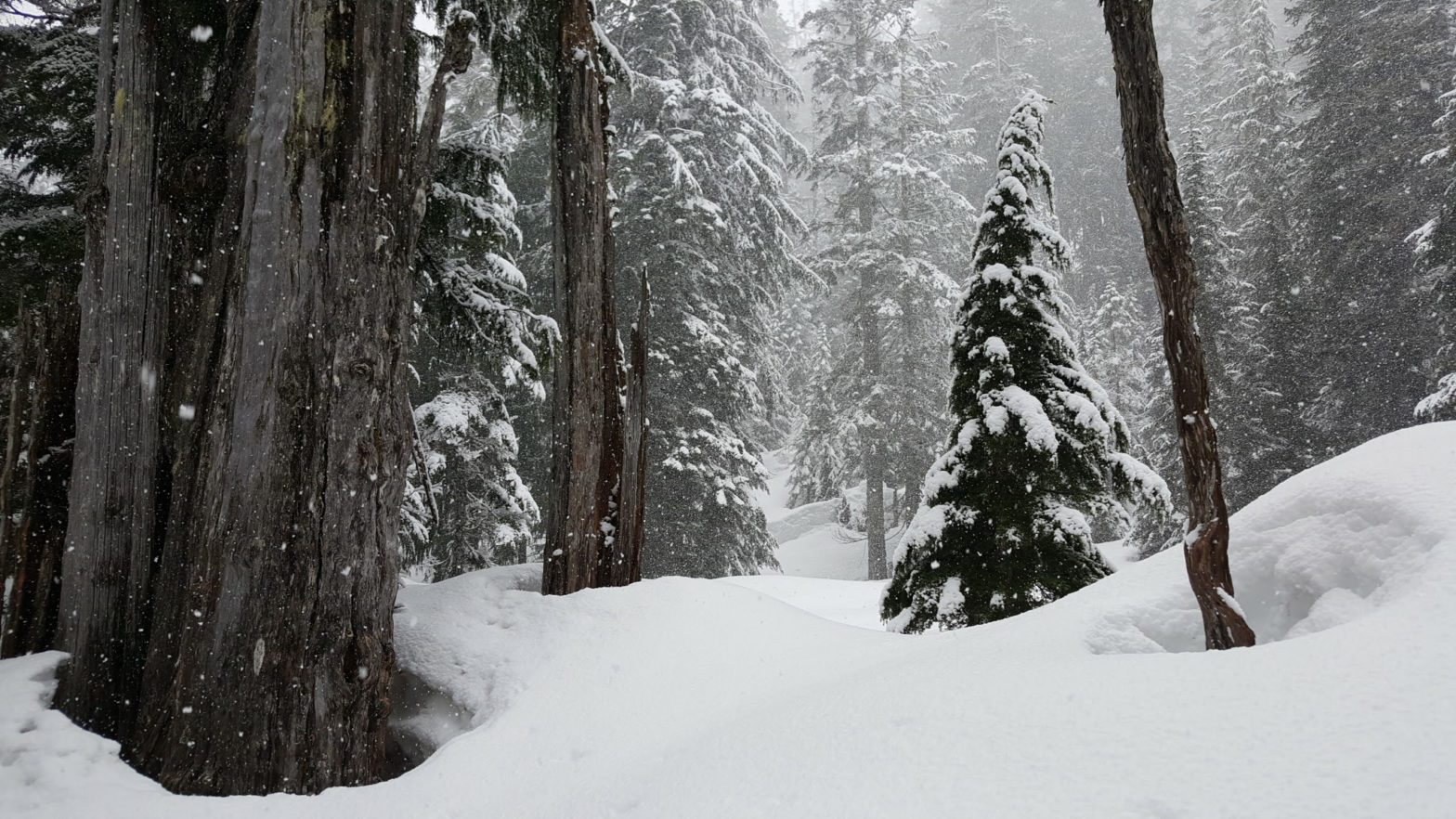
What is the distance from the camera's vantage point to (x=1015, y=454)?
6680 mm

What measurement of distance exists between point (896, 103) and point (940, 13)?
32758 millimetres

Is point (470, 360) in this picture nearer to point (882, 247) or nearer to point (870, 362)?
point (870, 362)

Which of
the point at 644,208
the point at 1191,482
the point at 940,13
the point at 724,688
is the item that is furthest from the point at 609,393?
the point at 940,13

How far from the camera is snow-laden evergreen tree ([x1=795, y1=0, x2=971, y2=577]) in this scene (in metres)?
22.7

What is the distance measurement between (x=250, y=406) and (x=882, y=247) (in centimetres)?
2145

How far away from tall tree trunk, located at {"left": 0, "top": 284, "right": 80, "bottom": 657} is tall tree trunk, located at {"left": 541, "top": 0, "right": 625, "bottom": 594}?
9.66 feet

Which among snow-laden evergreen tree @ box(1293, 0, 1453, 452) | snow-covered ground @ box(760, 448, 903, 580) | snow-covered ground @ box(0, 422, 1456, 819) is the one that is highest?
snow-laden evergreen tree @ box(1293, 0, 1453, 452)

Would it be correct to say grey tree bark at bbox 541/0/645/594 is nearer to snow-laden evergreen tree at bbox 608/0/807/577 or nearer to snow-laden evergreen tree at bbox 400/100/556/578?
snow-laden evergreen tree at bbox 400/100/556/578

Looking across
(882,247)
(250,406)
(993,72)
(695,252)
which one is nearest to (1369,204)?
(882,247)

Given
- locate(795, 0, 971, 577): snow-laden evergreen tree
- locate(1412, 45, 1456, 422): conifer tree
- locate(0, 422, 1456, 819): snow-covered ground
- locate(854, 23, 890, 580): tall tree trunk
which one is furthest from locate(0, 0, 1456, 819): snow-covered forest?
locate(795, 0, 971, 577): snow-laden evergreen tree

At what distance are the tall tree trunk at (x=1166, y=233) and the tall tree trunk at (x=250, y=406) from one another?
3638mm

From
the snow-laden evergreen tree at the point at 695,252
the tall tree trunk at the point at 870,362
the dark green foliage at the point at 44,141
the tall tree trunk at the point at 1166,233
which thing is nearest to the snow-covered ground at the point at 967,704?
the tall tree trunk at the point at 1166,233

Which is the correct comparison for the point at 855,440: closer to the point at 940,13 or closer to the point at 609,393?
the point at 609,393

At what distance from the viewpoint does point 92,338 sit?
13.3ft
